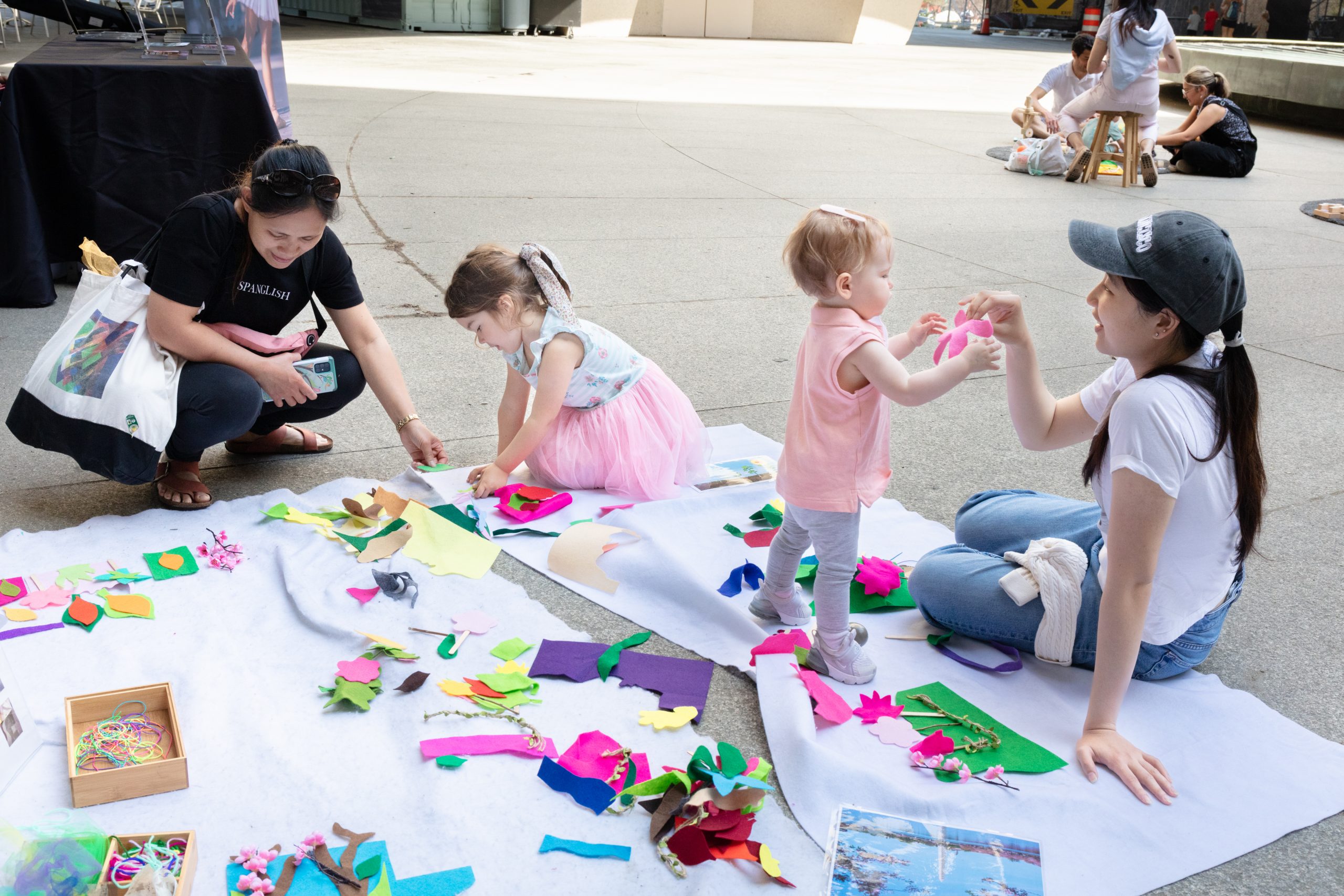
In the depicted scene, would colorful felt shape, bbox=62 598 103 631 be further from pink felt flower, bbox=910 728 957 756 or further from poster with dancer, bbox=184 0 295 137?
poster with dancer, bbox=184 0 295 137

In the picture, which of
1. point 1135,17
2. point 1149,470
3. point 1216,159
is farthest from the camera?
point 1216,159

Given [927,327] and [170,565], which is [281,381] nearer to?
[170,565]

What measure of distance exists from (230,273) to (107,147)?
96.7 inches

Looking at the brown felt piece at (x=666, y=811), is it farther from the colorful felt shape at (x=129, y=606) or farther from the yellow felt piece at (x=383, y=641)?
the colorful felt shape at (x=129, y=606)

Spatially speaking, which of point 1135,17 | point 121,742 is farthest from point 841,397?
point 1135,17

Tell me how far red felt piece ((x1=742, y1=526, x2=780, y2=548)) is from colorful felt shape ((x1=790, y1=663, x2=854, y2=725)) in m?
0.70

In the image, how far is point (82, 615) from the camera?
100.0 inches

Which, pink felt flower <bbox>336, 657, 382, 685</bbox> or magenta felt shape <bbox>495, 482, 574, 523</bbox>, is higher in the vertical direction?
magenta felt shape <bbox>495, 482, 574, 523</bbox>

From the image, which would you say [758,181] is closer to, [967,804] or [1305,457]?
[1305,457]

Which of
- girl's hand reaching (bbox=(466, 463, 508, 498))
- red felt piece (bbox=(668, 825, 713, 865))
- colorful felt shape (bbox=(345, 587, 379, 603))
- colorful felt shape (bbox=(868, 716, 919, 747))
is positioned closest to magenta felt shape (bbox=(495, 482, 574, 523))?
girl's hand reaching (bbox=(466, 463, 508, 498))

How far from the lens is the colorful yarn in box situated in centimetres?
206

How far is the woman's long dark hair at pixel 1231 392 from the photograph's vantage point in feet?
6.82

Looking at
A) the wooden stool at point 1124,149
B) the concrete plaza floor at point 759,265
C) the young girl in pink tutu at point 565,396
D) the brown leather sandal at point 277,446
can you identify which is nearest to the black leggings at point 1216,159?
the concrete plaza floor at point 759,265

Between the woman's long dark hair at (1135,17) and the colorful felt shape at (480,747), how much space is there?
28.5 ft
